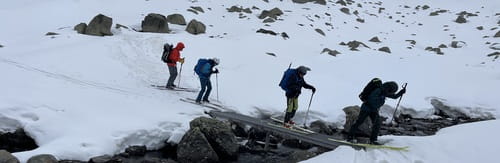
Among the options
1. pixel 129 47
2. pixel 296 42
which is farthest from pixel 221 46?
pixel 296 42

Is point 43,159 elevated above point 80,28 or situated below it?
below

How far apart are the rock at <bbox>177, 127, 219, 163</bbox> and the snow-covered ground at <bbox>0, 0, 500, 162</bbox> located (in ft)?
2.91

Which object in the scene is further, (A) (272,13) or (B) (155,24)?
(A) (272,13)

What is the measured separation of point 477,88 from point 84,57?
19.2 m

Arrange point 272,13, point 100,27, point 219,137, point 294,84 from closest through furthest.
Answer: point 219,137, point 294,84, point 100,27, point 272,13

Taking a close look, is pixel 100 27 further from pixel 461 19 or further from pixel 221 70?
pixel 461 19

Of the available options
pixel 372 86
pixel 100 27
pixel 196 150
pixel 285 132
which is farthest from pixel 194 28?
pixel 372 86

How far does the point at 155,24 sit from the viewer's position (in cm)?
2645

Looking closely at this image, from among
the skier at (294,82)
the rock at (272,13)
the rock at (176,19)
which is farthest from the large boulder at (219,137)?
the rock at (272,13)

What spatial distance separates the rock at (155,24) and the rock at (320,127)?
44.9ft

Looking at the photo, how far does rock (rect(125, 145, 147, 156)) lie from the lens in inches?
450

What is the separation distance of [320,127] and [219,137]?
Answer: 496 centimetres

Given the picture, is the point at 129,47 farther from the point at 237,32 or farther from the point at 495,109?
the point at 495,109

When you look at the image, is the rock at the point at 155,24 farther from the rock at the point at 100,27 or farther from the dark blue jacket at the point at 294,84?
the dark blue jacket at the point at 294,84
